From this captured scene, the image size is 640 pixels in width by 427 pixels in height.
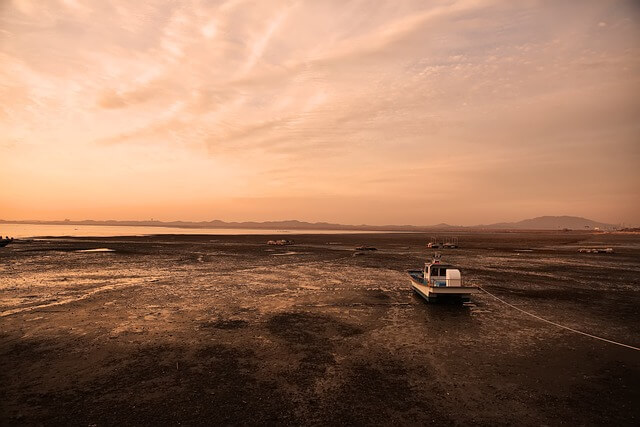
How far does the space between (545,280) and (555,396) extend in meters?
26.4

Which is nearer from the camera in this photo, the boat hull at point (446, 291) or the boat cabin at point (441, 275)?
the boat hull at point (446, 291)

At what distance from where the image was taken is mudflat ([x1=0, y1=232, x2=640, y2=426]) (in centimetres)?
991

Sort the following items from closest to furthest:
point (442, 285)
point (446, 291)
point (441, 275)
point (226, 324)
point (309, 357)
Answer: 1. point (309, 357)
2. point (226, 324)
3. point (446, 291)
4. point (442, 285)
5. point (441, 275)

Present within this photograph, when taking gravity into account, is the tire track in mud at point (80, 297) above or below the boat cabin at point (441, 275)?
below

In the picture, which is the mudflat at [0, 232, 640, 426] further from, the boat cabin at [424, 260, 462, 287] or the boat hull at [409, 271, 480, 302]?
the boat cabin at [424, 260, 462, 287]

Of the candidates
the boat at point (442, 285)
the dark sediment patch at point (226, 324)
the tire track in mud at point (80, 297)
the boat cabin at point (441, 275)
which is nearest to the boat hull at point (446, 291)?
the boat at point (442, 285)

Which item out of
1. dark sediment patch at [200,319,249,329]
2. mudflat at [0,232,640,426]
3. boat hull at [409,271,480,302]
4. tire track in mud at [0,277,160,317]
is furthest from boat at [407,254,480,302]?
tire track in mud at [0,277,160,317]

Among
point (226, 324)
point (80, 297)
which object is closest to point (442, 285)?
point (226, 324)

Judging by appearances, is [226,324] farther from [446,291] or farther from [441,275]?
[441,275]

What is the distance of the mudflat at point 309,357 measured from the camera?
991cm

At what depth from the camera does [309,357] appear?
13828 millimetres

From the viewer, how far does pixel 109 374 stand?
12.2 meters

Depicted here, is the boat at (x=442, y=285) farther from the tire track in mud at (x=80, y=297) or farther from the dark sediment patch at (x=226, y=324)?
the tire track in mud at (x=80, y=297)

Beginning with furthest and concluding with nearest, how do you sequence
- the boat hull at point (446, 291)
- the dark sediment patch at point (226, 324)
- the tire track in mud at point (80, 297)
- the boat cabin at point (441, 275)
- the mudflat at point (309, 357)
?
the boat cabin at point (441, 275), the boat hull at point (446, 291), the tire track in mud at point (80, 297), the dark sediment patch at point (226, 324), the mudflat at point (309, 357)
